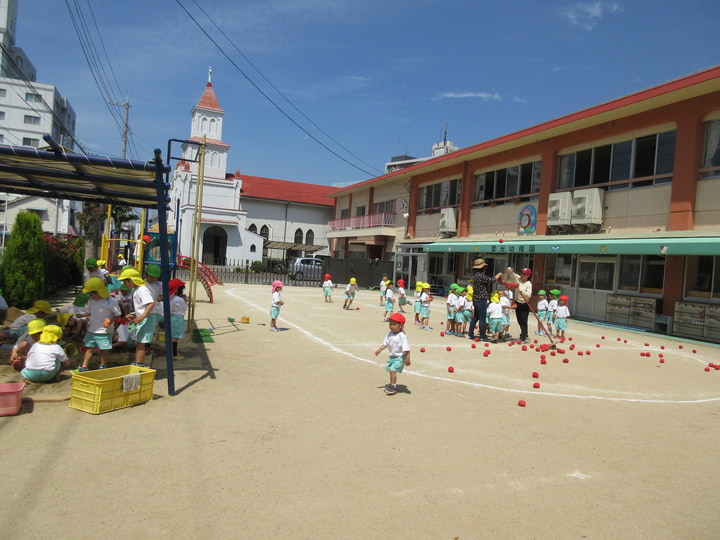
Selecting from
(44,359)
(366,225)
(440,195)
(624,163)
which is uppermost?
(440,195)

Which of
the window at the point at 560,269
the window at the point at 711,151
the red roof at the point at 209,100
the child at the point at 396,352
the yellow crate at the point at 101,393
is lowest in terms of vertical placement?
the yellow crate at the point at 101,393

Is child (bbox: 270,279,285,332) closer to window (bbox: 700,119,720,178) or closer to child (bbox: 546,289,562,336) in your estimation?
child (bbox: 546,289,562,336)

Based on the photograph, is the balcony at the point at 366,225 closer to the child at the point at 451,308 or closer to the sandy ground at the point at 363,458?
the child at the point at 451,308

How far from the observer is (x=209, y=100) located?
156 feet

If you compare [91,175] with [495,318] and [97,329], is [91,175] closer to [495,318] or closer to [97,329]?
[97,329]

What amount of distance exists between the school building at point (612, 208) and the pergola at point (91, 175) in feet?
45.2

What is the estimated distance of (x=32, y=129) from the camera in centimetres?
6794

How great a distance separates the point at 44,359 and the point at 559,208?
18483 millimetres

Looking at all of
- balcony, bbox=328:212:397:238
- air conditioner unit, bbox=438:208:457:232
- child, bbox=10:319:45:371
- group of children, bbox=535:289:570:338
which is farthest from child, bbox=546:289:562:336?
balcony, bbox=328:212:397:238

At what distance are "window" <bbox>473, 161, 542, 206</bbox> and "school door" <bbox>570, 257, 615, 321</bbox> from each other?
4.57 meters

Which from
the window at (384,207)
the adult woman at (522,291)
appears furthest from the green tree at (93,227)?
the window at (384,207)

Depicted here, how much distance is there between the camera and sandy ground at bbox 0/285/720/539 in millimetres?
3521

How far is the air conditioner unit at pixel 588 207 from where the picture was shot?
60.4ft

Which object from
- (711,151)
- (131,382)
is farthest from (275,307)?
(711,151)
